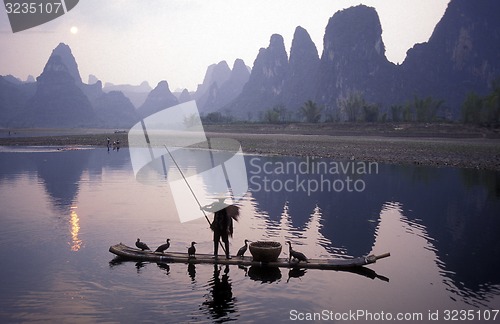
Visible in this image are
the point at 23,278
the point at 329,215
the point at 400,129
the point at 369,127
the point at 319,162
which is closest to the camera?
the point at 23,278

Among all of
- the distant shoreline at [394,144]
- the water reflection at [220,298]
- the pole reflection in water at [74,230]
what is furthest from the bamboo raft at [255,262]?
the distant shoreline at [394,144]

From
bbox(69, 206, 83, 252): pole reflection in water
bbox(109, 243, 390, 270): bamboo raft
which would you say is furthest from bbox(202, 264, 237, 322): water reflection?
bbox(69, 206, 83, 252): pole reflection in water

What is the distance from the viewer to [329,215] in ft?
61.8

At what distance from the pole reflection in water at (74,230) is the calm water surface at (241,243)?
0.25ft

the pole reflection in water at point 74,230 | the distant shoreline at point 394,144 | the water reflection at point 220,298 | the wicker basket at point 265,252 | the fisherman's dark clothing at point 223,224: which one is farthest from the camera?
the distant shoreline at point 394,144

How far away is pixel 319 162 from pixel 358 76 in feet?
490

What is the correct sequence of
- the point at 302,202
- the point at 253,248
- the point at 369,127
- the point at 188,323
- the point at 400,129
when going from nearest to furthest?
the point at 188,323, the point at 253,248, the point at 302,202, the point at 400,129, the point at 369,127

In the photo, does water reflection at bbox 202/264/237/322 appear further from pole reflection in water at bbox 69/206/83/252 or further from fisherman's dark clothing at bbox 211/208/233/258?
pole reflection in water at bbox 69/206/83/252

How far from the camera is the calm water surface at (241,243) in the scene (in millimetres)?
8969

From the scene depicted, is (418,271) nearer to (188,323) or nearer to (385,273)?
(385,273)

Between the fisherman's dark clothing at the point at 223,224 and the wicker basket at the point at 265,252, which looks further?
the fisherman's dark clothing at the point at 223,224

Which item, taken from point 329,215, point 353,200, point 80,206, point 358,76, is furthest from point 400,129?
point 358,76

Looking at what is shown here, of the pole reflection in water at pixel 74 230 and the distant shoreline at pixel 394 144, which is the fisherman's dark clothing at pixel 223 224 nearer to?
the pole reflection in water at pixel 74 230

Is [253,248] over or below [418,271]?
over
